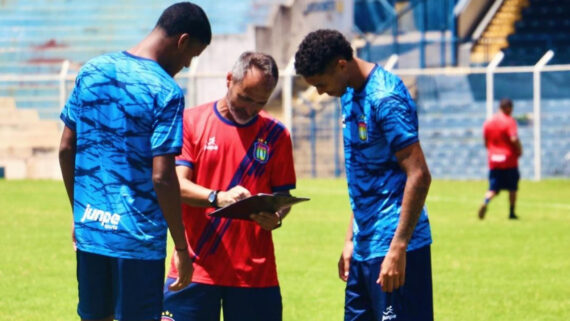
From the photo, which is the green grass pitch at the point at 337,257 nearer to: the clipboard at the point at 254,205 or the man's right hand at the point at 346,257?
the man's right hand at the point at 346,257

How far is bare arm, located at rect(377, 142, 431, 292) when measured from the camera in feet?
16.3

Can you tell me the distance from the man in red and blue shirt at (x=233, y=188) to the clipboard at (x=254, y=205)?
0.30ft

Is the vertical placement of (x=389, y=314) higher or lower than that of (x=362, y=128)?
lower

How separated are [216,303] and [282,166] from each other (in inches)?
32.7

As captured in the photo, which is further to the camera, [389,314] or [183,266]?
[389,314]

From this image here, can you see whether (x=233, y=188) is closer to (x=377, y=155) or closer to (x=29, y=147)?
(x=377, y=155)

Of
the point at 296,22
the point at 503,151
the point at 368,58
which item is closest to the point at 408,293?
the point at 503,151

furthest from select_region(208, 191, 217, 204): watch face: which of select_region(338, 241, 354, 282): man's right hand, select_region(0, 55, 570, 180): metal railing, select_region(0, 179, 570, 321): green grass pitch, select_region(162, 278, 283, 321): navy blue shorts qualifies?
select_region(0, 55, 570, 180): metal railing

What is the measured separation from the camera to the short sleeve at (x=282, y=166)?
5895 millimetres

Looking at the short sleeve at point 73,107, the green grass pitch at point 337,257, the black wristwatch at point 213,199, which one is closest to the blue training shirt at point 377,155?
the black wristwatch at point 213,199

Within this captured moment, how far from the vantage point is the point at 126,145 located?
15.6 feet

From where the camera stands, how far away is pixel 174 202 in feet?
15.6

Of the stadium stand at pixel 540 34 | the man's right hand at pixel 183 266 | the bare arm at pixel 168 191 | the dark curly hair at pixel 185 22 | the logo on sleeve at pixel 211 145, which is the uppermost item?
the stadium stand at pixel 540 34

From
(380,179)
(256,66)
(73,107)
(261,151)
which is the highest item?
(256,66)
